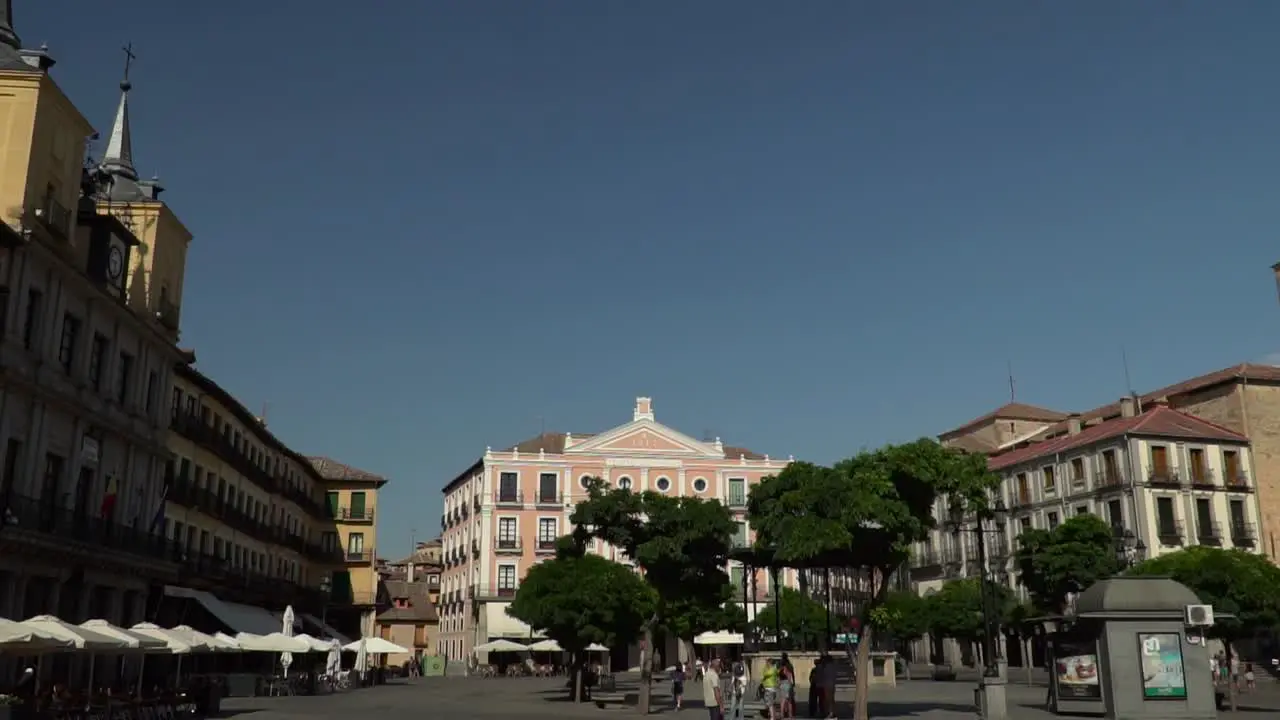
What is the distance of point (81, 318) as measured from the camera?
2916 cm

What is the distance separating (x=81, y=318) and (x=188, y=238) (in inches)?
360

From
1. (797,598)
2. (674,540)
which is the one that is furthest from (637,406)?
(674,540)

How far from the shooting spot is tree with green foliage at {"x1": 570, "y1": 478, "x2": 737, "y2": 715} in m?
29.8

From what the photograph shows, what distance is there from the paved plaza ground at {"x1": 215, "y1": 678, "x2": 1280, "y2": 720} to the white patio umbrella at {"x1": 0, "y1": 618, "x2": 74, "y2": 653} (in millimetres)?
9164

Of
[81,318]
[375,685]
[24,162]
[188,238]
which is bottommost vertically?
[375,685]

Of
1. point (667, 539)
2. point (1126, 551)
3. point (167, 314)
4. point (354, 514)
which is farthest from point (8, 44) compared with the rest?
point (354, 514)

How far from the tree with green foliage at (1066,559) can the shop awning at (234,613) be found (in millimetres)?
30485

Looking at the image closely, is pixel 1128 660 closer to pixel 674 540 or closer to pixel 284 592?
pixel 674 540

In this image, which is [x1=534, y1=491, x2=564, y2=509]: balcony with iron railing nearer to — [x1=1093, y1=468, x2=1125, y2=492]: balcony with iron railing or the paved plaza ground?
the paved plaza ground

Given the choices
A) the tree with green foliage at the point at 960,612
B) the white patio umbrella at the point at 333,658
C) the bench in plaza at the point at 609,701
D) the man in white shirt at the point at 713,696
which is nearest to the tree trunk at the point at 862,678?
the man in white shirt at the point at 713,696

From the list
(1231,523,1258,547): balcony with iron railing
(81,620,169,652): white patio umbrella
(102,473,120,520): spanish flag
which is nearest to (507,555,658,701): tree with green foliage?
(102,473,120,520): spanish flag

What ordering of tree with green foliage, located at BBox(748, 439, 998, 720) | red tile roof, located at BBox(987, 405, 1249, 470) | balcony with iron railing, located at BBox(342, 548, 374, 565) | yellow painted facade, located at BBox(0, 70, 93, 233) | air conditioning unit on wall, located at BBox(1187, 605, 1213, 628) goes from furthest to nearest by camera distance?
1. balcony with iron railing, located at BBox(342, 548, 374, 565)
2. red tile roof, located at BBox(987, 405, 1249, 470)
3. yellow painted facade, located at BBox(0, 70, 93, 233)
4. tree with green foliage, located at BBox(748, 439, 998, 720)
5. air conditioning unit on wall, located at BBox(1187, 605, 1213, 628)

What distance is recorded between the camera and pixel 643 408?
3071 inches

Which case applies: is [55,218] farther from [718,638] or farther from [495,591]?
[495,591]
